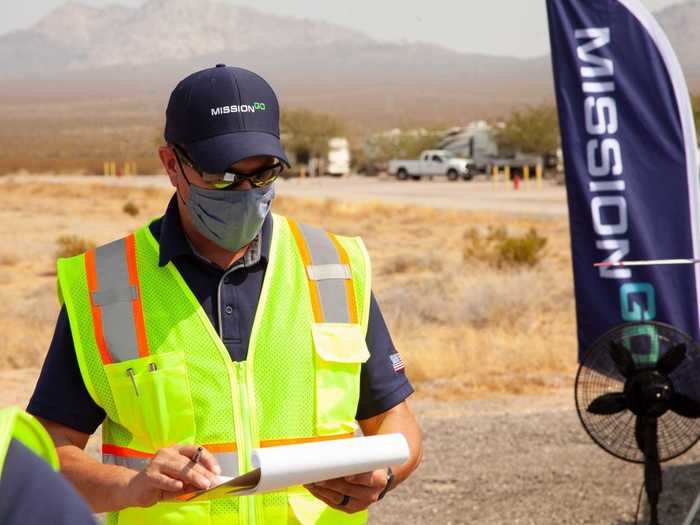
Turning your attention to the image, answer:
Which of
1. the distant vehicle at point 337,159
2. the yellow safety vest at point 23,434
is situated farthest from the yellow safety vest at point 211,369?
the distant vehicle at point 337,159

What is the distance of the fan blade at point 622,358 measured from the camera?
228 inches

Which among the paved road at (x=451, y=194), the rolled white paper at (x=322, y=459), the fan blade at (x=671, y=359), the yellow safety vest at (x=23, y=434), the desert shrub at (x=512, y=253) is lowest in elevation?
the paved road at (x=451, y=194)

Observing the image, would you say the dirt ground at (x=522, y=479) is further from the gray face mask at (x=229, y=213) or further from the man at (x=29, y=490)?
the man at (x=29, y=490)

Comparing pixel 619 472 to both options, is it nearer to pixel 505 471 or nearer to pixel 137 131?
pixel 505 471

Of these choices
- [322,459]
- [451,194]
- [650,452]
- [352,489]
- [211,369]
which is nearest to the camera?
[322,459]

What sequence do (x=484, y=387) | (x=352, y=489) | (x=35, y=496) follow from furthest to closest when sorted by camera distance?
1. (x=484, y=387)
2. (x=352, y=489)
3. (x=35, y=496)

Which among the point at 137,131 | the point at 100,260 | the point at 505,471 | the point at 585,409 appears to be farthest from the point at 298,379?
the point at 137,131

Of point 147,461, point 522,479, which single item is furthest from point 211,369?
point 522,479

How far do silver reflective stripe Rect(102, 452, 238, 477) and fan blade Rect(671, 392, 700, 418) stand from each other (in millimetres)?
3619

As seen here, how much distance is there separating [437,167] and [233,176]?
57.7m

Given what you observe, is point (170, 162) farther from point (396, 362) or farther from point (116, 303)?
point (396, 362)

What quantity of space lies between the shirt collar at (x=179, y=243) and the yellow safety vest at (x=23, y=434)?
1.49 metres

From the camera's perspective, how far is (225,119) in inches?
101

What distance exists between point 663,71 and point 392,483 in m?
4.47
